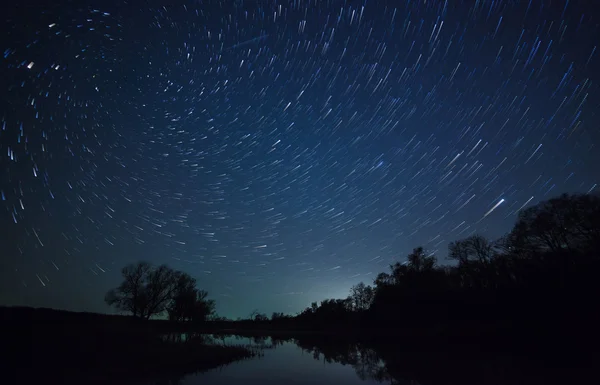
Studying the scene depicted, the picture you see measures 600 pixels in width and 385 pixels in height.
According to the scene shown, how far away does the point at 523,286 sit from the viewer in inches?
1313

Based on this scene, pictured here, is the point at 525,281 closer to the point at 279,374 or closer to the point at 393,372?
the point at 393,372

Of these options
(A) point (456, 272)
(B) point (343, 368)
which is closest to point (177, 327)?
(B) point (343, 368)

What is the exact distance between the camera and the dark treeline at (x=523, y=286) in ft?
92.3

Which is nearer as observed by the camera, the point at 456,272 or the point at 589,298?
the point at 589,298

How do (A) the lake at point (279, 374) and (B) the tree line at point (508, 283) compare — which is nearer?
(A) the lake at point (279, 374)

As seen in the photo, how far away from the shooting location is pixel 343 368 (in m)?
19.8

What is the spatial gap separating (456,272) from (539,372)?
40.1 m

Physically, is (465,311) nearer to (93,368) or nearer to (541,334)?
(541,334)

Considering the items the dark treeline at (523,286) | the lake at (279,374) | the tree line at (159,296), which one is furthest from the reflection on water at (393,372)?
the tree line at (159,296)

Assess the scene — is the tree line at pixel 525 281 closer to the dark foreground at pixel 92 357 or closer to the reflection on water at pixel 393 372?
the reflection on water at pixel 393 372

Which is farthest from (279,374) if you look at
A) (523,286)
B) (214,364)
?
(523,286)

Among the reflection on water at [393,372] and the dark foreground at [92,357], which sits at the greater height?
the dark foreground at [92,357]

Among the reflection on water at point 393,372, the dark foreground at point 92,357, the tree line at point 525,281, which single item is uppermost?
the tree line at point 525,281

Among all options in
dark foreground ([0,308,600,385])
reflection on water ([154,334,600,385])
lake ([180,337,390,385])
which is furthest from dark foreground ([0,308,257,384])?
reflection on water ([154,334,600,385])
